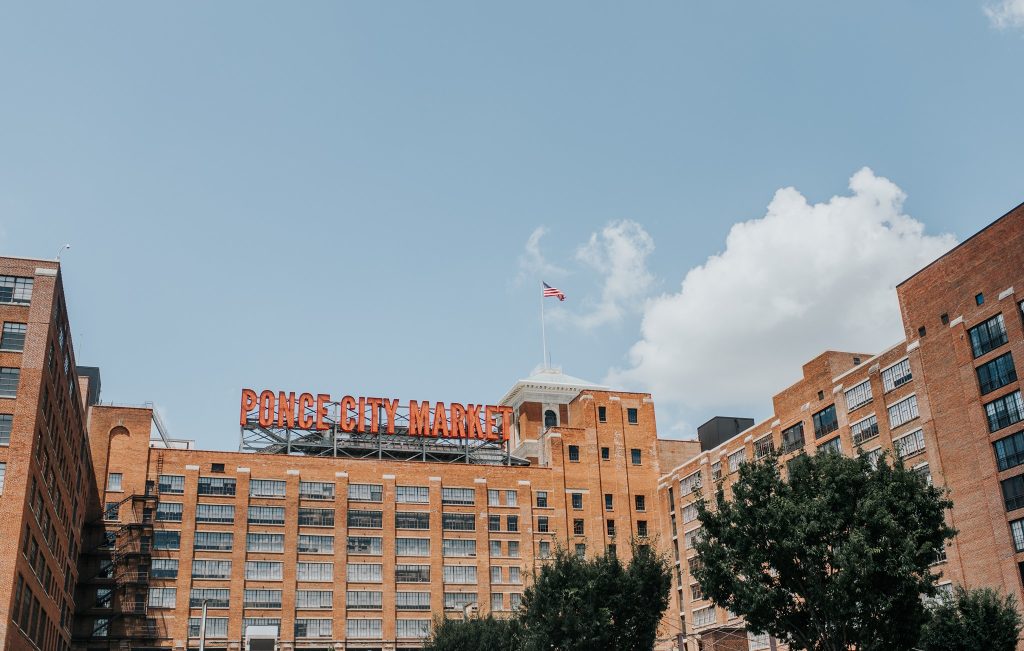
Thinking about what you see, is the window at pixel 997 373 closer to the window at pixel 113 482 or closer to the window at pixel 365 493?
the window at pixel 365 493

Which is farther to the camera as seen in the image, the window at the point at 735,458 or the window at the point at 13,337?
the window at the point at 735,458

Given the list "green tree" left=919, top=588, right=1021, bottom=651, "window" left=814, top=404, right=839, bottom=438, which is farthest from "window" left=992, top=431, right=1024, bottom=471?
"window" left=814, top=404, right=839, bottom=438

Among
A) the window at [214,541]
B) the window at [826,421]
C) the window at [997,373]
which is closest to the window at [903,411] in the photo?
the window at [997,373]

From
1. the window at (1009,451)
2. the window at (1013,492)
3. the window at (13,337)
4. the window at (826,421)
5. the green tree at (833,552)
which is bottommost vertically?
the green tree at (833,552)

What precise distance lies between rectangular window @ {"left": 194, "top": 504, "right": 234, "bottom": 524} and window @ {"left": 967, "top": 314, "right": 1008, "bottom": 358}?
7306cm

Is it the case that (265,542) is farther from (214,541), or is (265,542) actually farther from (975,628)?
(975,628)

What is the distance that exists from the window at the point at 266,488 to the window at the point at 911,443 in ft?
205

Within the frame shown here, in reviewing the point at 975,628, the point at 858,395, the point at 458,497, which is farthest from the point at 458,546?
the point at 975,628

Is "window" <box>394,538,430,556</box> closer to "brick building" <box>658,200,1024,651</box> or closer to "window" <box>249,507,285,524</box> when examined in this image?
"window" <box>249,507,285,524</box>

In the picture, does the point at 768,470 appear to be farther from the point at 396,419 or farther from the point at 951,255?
the point at 396,419

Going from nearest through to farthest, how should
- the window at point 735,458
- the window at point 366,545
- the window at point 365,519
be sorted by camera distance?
the window at point 735,458 < the window at point 366,545 < the window at point 365,519

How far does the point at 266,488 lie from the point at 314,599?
12.7 meters

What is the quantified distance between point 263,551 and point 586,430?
38.6m

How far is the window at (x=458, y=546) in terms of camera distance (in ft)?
377
